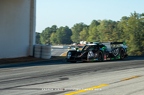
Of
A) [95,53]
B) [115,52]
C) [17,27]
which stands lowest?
[95,53]

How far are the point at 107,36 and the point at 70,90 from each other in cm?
11408

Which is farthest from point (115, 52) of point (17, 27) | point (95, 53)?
point (17, 27)

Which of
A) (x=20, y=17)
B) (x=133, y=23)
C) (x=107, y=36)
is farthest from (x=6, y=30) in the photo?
(x=107, y=36)

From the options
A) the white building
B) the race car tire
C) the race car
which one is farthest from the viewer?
the white building

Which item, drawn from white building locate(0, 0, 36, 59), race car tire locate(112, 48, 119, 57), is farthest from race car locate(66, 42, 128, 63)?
white building locate(0, 0, 36, 59)

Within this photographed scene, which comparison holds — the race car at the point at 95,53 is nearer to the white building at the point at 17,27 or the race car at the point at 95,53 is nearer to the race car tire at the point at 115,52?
the race car tire at the point at 115,52

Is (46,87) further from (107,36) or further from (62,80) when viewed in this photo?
(107,36)

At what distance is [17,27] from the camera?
85.8 feet

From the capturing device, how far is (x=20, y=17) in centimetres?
2638

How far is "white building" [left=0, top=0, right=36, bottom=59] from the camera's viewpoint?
2459 centimetres

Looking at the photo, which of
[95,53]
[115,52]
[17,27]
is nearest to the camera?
[95,53]

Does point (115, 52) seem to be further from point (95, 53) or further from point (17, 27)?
point (17, 27)

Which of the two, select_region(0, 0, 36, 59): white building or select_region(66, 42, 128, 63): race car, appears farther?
select_region(0, 0, 36, 59): white building

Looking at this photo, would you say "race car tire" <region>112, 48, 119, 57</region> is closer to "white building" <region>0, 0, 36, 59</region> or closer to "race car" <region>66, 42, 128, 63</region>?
"race car" <region>66, 42, 128, 63</region>
